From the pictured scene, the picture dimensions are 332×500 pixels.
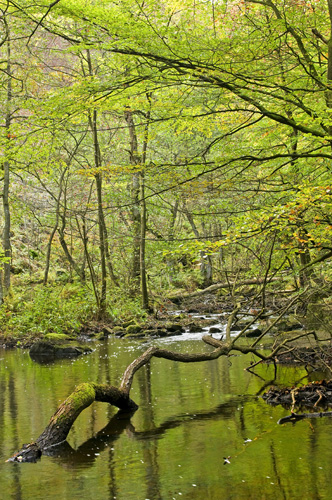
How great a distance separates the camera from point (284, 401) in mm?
8008

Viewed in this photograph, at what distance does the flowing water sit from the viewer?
16.5ft

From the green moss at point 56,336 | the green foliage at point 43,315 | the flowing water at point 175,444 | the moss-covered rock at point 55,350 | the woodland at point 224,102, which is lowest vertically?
the flowing water at point 175,444

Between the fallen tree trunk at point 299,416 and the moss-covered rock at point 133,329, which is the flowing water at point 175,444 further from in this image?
the moss-covered rock at point 133,329

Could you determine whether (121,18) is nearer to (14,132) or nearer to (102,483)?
(14,132)

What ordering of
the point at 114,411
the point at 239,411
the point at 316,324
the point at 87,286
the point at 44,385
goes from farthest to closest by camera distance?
the point at 87,286, the point at 316,324, the point at 44,385, the point at 114,411, the point at 239,411

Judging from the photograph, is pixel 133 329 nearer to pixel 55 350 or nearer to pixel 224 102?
pixel 55 350

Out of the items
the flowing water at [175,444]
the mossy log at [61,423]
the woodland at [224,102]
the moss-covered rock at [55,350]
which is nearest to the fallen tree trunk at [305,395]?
the flowing water at [175,444]

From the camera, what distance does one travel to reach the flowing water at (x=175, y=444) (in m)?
5.02

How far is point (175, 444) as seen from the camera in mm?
6355

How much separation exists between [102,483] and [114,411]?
9.50 feet

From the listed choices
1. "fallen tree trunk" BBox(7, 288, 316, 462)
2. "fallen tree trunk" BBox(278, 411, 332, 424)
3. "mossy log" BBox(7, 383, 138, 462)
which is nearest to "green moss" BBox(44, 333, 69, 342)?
"fallen tree trunk" BBox(7, 288, 316, 462)

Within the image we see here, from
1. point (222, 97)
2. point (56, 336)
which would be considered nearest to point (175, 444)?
point (222, 97)

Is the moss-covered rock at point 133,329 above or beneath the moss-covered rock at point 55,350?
above

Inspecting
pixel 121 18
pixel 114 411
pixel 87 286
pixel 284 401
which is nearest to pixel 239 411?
pixel 284 401
